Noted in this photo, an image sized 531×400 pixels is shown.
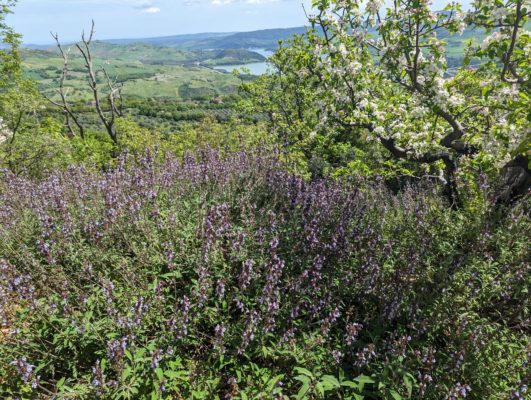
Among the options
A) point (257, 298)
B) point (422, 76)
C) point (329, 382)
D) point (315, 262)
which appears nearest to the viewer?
point (329, 382)

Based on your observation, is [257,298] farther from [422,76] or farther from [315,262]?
[422,76]

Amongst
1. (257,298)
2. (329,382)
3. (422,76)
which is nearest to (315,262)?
(257,298)

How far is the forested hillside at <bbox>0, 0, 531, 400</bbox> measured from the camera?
10.8 ft

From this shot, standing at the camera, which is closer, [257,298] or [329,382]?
[329,382]

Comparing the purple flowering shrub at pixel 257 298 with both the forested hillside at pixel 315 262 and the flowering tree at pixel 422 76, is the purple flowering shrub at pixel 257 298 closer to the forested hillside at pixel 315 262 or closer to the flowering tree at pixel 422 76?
the forested hillside at pixel 315 262

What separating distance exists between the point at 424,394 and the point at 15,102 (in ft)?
77.9

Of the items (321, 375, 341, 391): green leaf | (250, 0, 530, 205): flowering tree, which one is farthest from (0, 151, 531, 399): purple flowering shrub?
(250, 0, 530, 205): flowering tree

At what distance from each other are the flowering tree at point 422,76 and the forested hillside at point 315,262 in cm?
4

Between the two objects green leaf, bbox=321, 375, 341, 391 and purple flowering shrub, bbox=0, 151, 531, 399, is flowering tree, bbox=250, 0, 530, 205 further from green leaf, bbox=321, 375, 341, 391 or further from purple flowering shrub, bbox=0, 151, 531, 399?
green leaf, bbox=321, 375, 341, 391

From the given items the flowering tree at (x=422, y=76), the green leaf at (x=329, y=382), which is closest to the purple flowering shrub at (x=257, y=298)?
the green leaf at (x=329, y=382)

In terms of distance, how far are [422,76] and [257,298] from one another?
5225 millimetres

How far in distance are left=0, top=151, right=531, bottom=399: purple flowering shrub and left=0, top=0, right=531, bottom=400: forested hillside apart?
0.11 feet

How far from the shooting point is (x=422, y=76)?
6.25 metres

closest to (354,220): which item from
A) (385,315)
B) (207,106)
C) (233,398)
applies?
(385,315)
